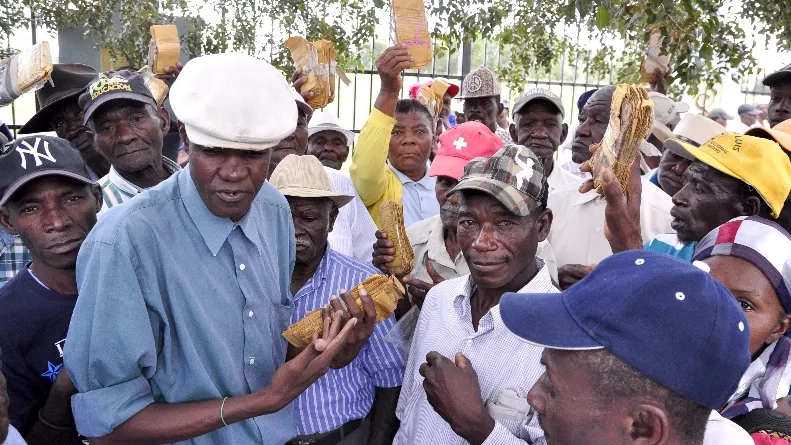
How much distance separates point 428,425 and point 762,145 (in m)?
1.58

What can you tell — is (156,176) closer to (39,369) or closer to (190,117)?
(39,369)

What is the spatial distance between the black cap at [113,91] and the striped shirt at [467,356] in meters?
1.71

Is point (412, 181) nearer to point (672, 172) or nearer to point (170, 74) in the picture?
point (672, 172)

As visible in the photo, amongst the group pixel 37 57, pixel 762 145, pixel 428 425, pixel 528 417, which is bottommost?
pixel 428 425

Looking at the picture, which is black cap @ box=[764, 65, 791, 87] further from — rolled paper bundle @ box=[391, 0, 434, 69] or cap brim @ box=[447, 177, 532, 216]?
cap brim @ box=[447, 177, 532, 216]

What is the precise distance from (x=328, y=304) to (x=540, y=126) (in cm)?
275

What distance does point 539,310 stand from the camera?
1493 mm

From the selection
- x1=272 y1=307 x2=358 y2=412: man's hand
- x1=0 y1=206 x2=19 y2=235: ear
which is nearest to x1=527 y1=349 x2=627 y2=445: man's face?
x1=272 y1=307 x2=358 y2=412: man's hand

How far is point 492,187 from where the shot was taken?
2385 millimetres

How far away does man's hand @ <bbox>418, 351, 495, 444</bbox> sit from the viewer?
2068mm

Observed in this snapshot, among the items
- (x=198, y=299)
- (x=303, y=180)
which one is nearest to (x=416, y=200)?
(x=303, y=180)

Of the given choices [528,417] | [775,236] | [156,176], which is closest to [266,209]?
[528,417]

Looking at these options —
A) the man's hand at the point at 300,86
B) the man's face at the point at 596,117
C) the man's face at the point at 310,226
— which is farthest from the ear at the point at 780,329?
the man's hand at the point at 300,86

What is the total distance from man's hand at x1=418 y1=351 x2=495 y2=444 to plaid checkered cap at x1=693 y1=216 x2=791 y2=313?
83 centimetres
